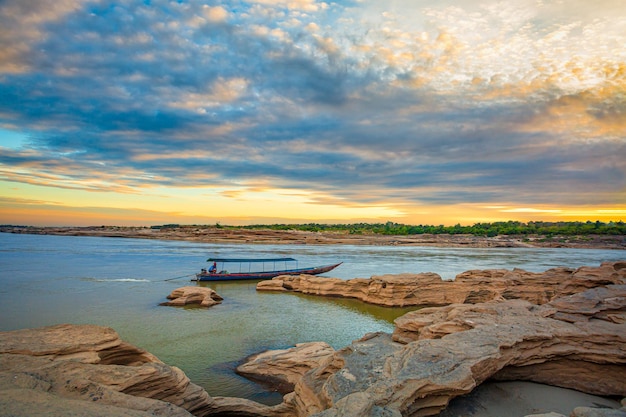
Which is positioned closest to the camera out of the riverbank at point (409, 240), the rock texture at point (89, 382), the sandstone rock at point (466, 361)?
the rock texture at point (89, 382)

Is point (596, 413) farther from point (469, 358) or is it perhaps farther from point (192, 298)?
point (192, 298)

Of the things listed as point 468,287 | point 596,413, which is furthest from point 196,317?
point 596,413

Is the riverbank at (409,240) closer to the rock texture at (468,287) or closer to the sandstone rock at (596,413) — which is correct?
the rock texture at (468,287)

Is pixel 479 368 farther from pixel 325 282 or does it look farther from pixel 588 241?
pixel 588 241

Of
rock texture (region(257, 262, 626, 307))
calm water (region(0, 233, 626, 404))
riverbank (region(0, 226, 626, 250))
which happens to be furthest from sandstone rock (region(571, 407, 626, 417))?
riverbank (region(0, 226, 626, 250))

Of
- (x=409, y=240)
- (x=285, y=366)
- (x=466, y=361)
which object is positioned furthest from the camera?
(x=409, y=240)

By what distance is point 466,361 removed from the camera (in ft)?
22.5

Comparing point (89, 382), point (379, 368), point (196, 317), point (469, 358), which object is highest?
point (469, 358)

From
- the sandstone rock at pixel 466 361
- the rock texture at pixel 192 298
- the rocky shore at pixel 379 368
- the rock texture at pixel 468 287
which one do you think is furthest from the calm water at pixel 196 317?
the sandstone rock at pixel 466 361

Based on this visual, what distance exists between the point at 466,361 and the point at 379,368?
1.77 metres

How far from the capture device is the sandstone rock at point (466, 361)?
6.05 metres

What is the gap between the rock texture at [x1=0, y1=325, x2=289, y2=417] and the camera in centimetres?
497

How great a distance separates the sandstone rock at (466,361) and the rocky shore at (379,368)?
0.9 inches

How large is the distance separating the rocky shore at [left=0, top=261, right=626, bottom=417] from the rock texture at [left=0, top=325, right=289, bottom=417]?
0.07 feet
